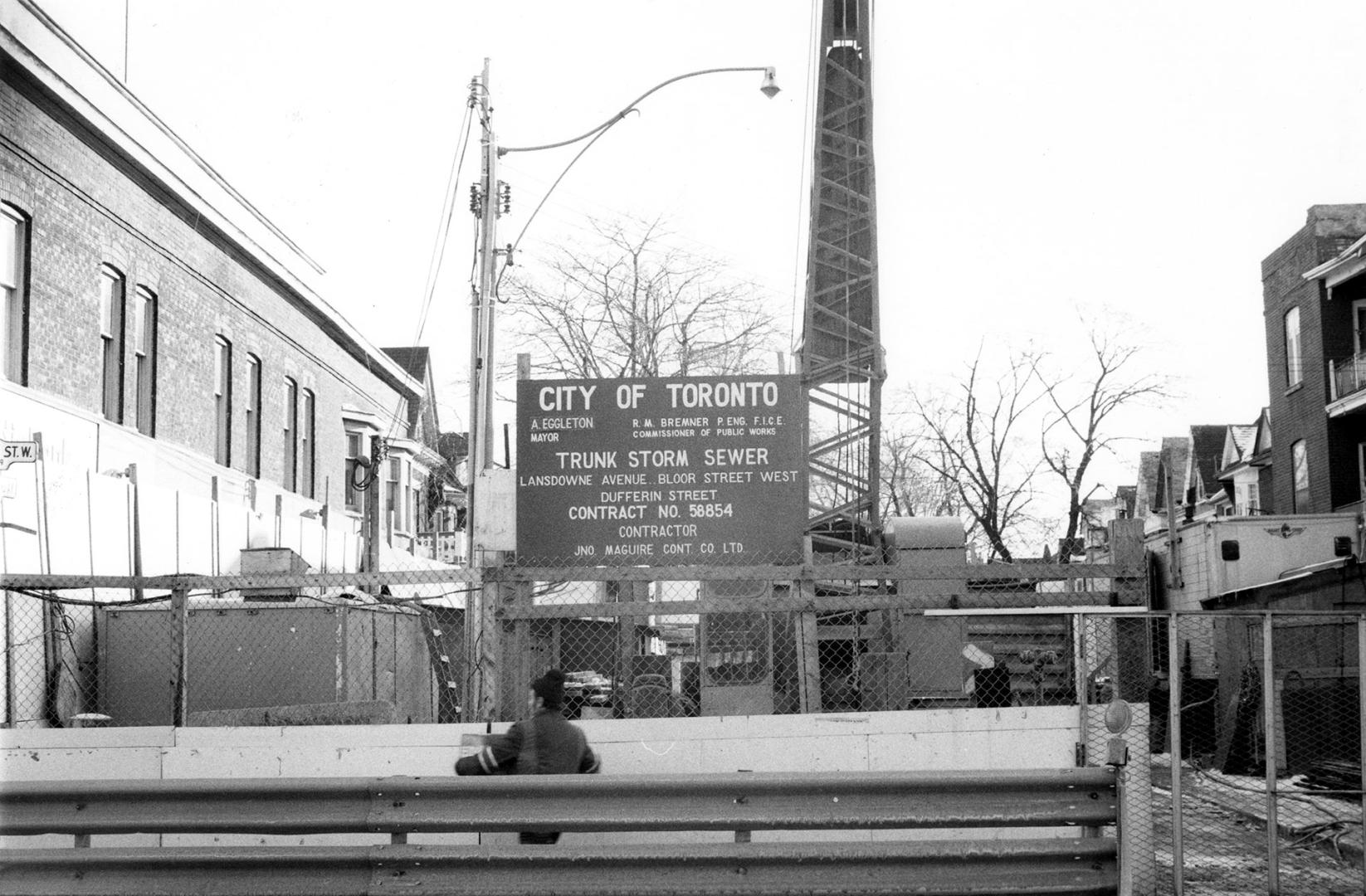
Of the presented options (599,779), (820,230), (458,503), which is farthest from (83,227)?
(458,503)

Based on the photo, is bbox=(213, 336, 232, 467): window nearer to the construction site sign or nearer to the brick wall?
the brick wall

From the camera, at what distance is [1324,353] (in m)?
33.4

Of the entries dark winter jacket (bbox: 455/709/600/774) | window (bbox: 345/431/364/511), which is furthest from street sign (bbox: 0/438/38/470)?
window (bbox: 345/431/364/511)

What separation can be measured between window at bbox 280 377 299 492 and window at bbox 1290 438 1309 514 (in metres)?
24.2

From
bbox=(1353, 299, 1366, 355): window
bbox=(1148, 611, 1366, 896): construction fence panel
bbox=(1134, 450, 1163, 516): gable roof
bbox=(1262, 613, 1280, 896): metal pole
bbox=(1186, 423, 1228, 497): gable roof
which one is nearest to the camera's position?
bbox=(1262, 613, 1280, 896): metal pole

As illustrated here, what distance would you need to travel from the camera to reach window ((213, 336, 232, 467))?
26.9 m

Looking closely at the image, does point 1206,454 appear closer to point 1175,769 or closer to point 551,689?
point 1175,769

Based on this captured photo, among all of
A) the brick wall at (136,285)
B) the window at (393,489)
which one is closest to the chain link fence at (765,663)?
the brick wall at (136,285)

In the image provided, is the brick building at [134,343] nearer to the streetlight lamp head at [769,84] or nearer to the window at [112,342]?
the window at [112,342]

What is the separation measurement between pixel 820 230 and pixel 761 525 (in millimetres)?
11679

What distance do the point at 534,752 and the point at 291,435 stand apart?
2575cm

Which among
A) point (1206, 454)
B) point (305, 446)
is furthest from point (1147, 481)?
point (305, 446)

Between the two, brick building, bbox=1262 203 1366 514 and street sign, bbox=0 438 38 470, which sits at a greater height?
brick building, bbox=1262 203 1366 514

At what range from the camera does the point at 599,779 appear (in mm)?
6621
